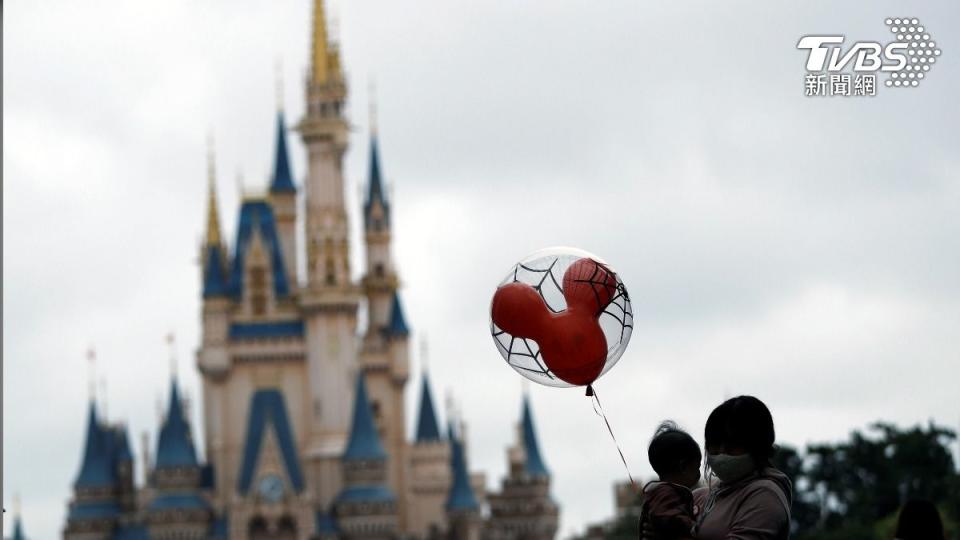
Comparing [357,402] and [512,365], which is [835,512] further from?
[512,365]

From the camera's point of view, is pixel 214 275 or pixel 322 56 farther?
pixel 322 56

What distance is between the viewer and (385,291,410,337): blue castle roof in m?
107

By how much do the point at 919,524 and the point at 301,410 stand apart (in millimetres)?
93329

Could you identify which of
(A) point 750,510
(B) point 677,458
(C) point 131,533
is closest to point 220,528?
(C) point 131,533

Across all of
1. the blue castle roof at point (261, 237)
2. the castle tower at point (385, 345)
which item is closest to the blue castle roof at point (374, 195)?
the castle tower at point (385, 345)

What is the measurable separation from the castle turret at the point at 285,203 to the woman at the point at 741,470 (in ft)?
322

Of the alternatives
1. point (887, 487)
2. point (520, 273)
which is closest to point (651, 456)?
point (520, 273)

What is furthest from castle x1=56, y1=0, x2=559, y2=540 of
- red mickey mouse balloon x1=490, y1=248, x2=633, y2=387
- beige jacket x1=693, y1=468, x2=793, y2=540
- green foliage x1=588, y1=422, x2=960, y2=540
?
beige jacket x1=693, y1=468, x2=793, y2=540

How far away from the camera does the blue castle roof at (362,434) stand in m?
99.5

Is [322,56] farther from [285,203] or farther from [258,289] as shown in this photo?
[258,289]

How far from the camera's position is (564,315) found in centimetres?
1153

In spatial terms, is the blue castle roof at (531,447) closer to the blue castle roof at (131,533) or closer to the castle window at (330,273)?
the castle window at (330,273)

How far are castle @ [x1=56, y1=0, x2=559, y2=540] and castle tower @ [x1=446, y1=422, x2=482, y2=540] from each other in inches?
2.9

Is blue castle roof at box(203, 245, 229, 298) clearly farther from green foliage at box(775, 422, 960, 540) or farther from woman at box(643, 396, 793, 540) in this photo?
woman at box(643, 396, 793, 540)
